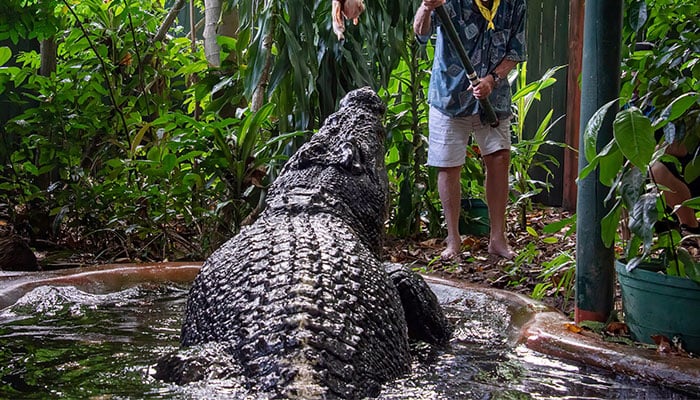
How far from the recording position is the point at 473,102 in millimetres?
4695

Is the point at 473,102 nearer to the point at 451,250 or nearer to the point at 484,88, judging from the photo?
the point at 484,88

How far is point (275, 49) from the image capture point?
5.44 metres

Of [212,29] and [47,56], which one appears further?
[212,29]

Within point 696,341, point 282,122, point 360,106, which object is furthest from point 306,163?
point 282,122

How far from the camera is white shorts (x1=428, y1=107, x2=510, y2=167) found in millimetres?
4742

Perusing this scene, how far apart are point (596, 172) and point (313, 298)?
130cm

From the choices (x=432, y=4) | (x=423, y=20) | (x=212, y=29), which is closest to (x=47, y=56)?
(x=212, y=29)

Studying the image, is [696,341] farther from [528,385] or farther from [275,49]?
[275,49]

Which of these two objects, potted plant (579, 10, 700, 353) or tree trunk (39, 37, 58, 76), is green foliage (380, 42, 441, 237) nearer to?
tree trunk (39, 37, 58, 76)

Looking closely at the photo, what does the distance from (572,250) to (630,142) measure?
2533 millimetres

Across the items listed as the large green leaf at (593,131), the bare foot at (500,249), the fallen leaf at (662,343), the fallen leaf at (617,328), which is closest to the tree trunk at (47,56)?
the bare foot at (500,249)

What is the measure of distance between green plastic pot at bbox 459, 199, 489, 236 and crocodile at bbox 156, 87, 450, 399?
2.58 m

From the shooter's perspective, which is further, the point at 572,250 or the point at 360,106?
the point at 572,250

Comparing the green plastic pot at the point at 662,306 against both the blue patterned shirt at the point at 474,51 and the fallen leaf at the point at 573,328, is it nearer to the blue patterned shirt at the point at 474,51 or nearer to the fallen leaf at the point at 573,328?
the fallen leaf at the point at 573,328
